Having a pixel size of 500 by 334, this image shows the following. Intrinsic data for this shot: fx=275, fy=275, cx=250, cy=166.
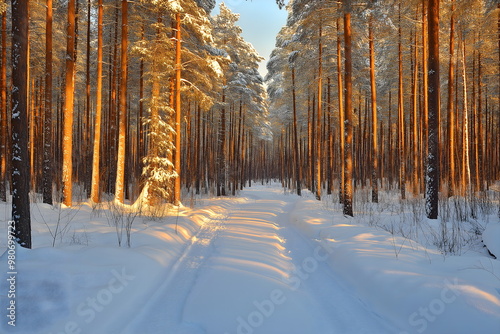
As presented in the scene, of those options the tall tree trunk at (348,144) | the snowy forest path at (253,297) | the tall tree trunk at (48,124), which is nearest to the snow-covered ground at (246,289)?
the snowy forest path at (253,297)

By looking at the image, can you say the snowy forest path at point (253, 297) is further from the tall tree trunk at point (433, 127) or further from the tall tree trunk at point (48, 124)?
the tall tree trunk at point (48, 124)

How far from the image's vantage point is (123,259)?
15.4ft

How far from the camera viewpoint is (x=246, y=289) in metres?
4.03

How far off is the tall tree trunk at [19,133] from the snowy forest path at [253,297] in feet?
7.97

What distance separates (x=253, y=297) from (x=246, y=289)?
0.26 meters

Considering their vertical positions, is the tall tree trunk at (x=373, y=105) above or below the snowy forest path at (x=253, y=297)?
above

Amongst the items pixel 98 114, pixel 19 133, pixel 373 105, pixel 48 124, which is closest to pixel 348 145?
pixel 373 105

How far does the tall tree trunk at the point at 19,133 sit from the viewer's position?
14.0ft

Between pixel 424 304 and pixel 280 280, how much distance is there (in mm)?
1969

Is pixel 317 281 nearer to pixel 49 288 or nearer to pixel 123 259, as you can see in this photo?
pixel 123 259

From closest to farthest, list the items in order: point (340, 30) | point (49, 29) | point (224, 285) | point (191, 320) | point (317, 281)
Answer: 1. point (191, 320)
2. point (224, 285)
3. point (317, 281)
4. point (49, 29)
5. point (340, 30)

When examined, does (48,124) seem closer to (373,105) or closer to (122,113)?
(122,113)

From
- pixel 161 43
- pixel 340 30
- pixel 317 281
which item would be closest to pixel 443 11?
pixel 340 30

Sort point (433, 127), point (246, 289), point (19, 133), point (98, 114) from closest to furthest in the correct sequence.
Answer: point (246, 289) < point (19, 133) < point (433, 127) < point (98, 114)
